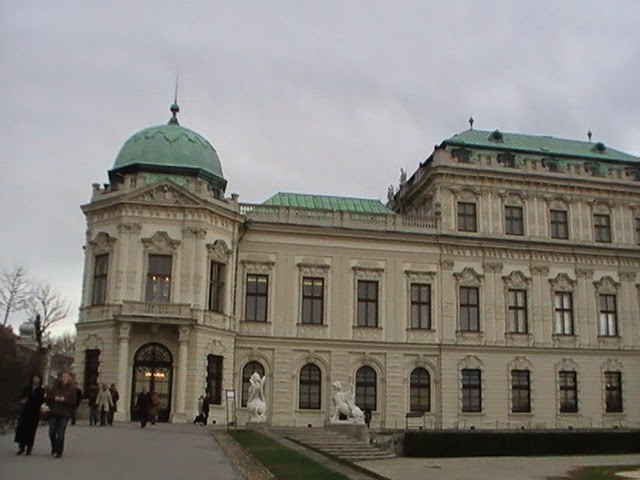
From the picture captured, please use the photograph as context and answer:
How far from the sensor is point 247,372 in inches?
1601

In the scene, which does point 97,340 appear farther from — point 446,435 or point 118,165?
point 446,435

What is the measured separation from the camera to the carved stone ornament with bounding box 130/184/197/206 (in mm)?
37969

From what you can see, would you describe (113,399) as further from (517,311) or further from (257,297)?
(517,311)

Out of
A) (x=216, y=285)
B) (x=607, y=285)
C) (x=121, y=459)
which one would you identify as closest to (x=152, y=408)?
(x=216, y=285)

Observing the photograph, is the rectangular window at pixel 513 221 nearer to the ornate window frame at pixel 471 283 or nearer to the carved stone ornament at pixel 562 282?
the carved stone ornament at pixel 562 282

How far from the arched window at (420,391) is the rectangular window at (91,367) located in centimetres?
1658

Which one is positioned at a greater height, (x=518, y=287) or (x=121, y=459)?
(x=518, y=287)

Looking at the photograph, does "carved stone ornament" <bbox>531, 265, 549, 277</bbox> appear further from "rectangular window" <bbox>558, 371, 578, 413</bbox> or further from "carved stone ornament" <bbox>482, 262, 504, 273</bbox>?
"rectangular window" <bbox>558, 371, 578, 413</bbox>

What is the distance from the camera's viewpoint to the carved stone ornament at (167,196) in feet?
125

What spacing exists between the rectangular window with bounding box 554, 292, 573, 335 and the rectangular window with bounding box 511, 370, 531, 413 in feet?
11.5

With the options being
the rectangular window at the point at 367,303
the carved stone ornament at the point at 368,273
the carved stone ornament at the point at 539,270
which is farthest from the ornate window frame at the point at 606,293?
the rectangular window at the point at 367,303

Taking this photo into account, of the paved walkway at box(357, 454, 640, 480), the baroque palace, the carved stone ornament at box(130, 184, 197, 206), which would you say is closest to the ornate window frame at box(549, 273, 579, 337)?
the baroque palace

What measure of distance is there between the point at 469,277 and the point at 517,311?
355cm

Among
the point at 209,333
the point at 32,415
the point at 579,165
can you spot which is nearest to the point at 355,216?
the point at 209,333
